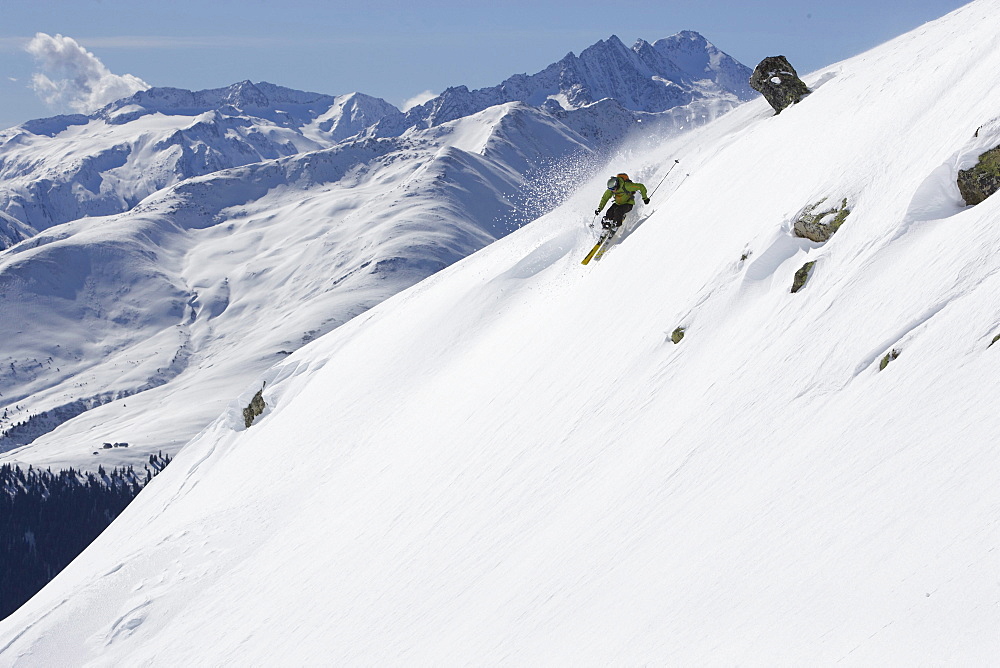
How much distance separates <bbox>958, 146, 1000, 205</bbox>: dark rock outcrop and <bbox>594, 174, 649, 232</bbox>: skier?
12.2 metres

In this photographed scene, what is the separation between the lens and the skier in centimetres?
2175

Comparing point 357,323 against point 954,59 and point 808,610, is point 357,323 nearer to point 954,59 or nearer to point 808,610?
point 954,59

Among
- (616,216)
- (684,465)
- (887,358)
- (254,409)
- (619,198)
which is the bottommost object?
(684,465)

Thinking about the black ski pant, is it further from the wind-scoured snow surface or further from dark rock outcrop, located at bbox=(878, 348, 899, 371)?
dark rock outcrop, located at bbox=(878, 348, 899, 371)

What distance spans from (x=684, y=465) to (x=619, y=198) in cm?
1404

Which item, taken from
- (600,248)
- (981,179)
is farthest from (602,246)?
(981,179)

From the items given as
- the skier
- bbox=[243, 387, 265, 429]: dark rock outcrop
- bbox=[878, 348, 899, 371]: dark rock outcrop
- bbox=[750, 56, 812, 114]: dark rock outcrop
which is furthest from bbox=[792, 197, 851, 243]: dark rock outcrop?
bbox=[243, 387, 265, 429]: dark rock outcrop

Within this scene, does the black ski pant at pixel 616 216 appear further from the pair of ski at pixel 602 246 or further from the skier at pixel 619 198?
the pair of ski at pixel 602 246

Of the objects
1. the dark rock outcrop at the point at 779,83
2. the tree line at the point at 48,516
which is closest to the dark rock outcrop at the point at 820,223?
the dark rock outcrop at the point at 779,83

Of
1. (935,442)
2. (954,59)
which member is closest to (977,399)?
(935,442)

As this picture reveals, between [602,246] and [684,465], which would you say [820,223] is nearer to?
[684,465]

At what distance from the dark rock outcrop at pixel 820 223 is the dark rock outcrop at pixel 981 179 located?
197 cm

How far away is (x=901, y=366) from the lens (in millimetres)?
7887

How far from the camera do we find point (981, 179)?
9711mm
